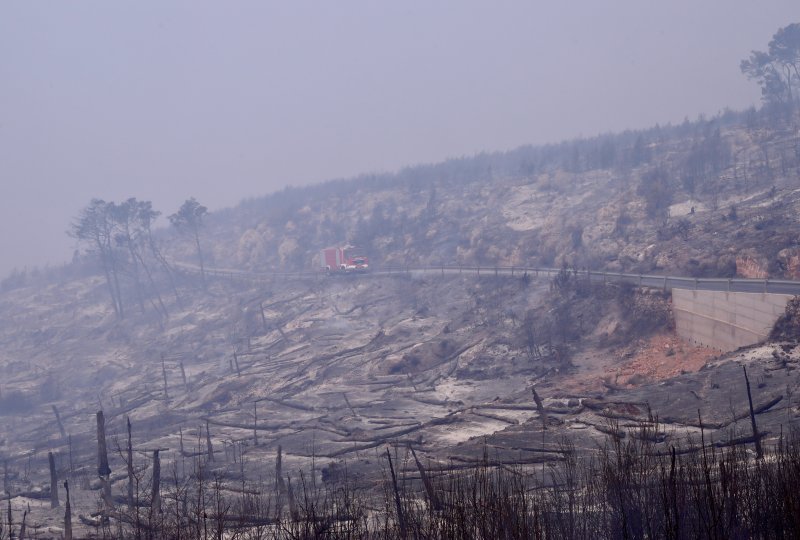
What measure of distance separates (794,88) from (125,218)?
9624 centimetres

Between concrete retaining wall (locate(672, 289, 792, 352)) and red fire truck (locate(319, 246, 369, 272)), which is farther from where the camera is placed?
red fire truck (locate(319, 246, 369, 272))

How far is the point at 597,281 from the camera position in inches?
2146

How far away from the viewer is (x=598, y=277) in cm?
5653

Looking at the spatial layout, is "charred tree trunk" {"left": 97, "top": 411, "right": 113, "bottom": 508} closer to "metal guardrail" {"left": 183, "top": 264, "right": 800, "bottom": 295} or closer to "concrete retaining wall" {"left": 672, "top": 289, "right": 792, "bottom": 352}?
"concrete retaining wall" {"left": 672, "top": 289, "right": 792, "bottom": 352}

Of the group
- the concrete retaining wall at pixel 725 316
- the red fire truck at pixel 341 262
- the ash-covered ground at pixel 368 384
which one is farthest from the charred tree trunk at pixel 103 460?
the red fire truck at pixel 341 262

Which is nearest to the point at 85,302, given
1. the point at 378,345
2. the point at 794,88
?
the point at 378,345

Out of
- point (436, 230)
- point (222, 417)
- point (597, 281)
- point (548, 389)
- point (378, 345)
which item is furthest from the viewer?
point (436, 230)

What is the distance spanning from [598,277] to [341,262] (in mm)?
37684

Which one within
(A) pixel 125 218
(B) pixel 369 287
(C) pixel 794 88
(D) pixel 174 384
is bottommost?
(D) pixel 174 384

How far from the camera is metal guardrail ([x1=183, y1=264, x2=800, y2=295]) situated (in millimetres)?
39750

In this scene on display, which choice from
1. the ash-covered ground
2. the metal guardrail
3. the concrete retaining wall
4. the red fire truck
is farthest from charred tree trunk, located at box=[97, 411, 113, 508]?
the red fire truck

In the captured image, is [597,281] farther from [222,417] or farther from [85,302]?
[85,302]

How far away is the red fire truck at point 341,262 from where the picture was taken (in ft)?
283

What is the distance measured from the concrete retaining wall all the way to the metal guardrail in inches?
32.7
